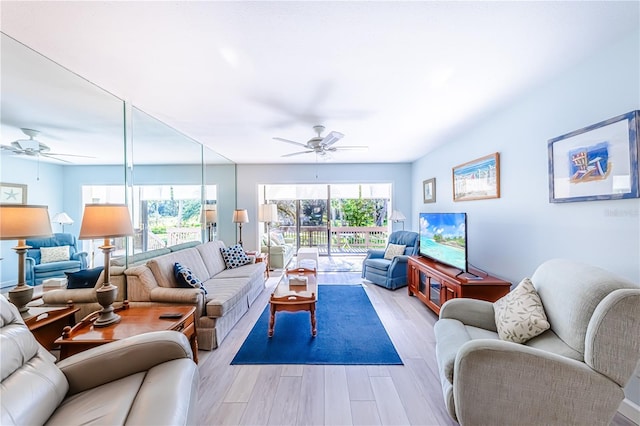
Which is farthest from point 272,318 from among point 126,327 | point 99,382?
point 99,382

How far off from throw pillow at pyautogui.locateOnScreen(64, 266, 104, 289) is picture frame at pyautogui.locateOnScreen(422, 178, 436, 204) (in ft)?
16.5

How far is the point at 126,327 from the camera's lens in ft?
6.10

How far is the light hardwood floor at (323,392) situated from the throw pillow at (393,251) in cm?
213

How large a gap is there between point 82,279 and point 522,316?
12.4 ft

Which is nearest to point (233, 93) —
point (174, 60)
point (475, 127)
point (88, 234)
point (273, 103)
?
point (273, 103)

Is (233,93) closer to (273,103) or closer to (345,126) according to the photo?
(273,103)

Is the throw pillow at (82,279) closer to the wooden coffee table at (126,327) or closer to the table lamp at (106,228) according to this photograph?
the wooden coffee table at (126,327)

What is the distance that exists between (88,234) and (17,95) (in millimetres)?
1810

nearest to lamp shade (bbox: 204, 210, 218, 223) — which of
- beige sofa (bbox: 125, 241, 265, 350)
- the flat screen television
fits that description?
beige sofa (bbox: 125, 241, 265, 350)

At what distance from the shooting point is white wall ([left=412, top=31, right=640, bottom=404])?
1.66 meters

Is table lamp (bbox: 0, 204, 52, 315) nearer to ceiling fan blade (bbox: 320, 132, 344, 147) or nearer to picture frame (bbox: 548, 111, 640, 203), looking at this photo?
ceiling fan blade (bbox: 320, 132, 344, 147)

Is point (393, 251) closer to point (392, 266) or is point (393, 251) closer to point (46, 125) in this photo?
point (392, 266)

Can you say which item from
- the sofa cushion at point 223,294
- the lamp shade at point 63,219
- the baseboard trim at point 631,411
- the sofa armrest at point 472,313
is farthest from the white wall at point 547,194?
the lamp shade at point 63,219

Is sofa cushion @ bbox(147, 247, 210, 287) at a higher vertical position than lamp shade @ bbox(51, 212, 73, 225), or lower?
lower
